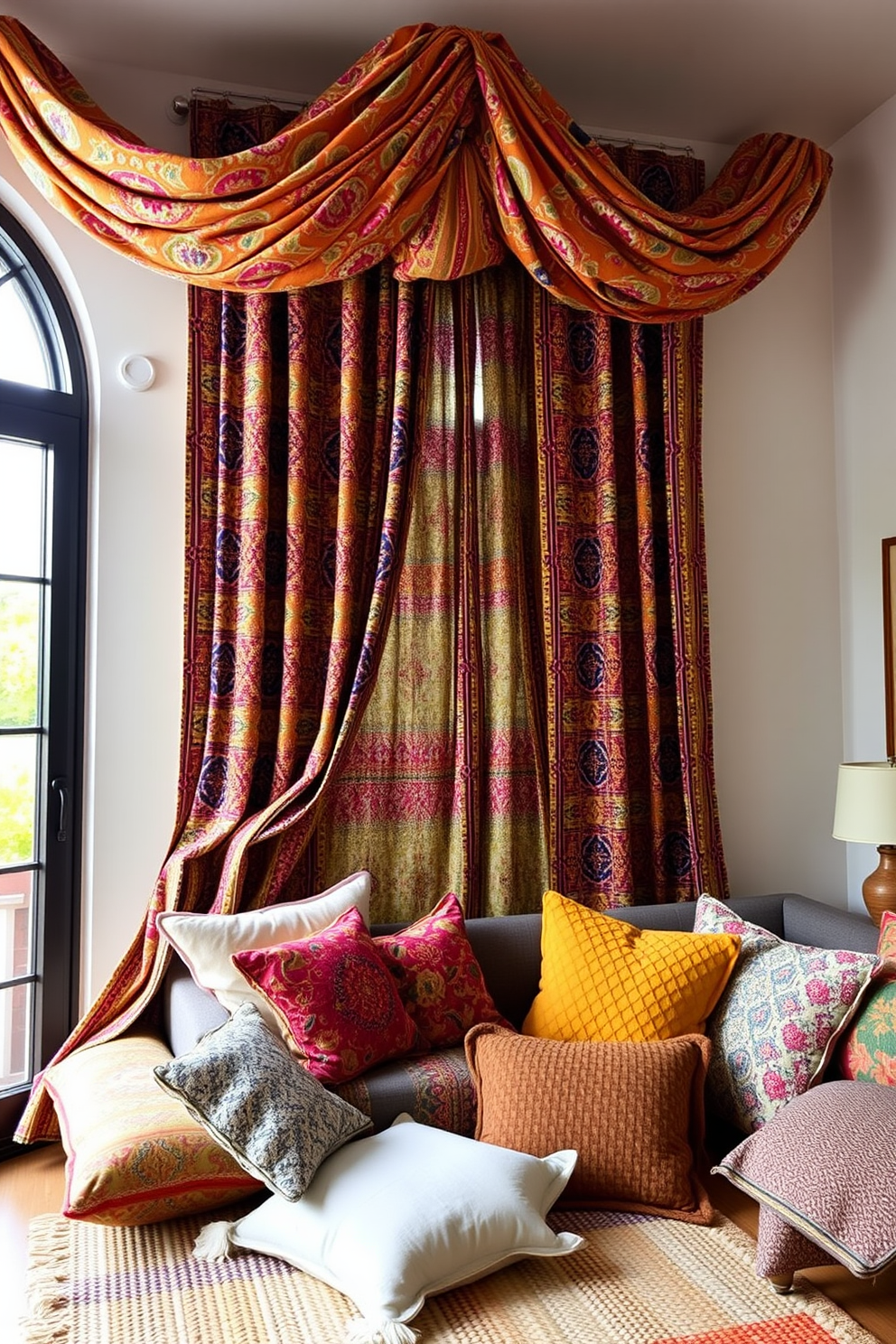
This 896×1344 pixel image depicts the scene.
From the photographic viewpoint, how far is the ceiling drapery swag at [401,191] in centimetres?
242

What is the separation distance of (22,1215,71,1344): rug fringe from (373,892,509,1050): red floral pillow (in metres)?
0.86

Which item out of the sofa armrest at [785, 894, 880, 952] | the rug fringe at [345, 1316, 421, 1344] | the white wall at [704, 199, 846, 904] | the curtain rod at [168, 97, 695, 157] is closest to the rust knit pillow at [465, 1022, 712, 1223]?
the rug fringe at [345, 1316, 421, 1344]

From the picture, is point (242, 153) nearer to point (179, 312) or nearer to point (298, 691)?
point (179, 312)

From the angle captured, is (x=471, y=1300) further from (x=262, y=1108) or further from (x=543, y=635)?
(x=543, y=635)

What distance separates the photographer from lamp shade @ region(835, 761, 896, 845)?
8.83 ft

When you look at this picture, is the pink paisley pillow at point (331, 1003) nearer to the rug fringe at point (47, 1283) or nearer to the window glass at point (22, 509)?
the rug fringe at point (47, 1283)

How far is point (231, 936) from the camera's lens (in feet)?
7.87

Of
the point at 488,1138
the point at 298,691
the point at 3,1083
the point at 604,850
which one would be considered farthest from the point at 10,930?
the point at 604,850

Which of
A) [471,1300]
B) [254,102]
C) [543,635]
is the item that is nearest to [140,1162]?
[471,1300]

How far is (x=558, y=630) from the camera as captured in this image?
117 inches

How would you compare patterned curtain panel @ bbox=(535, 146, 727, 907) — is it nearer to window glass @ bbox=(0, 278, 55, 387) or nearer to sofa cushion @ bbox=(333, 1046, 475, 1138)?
sofa cushion @ bbox=(333, 1046, 475, 1138)

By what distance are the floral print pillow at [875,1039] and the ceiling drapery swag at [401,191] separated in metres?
1.85

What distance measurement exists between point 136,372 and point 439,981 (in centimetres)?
179

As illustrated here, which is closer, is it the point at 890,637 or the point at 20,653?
the point at 20,653
